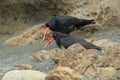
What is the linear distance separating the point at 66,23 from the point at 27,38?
1.16 meters

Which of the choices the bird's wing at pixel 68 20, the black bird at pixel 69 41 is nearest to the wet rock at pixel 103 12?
the bird's wing at pixel 68 20

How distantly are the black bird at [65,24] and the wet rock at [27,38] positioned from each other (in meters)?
0.22

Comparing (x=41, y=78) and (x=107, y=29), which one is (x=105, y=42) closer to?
A: (x=107, y=29)

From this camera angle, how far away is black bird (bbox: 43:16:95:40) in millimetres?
12541

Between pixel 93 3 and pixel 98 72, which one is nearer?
pixel 98 72

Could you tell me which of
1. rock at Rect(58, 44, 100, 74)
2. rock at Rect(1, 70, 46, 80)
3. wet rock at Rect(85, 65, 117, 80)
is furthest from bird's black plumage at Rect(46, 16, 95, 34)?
rock at Rect(1, 70, 46, 80)

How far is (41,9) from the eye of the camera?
1448 centimetres

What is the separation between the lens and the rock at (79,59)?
7.36m

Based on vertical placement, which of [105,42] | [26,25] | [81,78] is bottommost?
[26,25]

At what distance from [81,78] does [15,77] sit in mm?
1004

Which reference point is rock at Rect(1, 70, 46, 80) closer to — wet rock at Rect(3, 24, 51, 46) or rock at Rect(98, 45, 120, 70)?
rock at Rect(98, 45, 120, 70)

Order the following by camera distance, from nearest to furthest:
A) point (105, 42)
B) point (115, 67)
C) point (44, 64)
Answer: point (115, 67), point (44, 64), point (105, 42)

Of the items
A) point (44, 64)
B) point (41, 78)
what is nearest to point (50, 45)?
point (44, 64)

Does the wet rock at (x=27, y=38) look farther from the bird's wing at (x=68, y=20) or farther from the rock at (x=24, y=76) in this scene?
the rock at (x=24, y=76)
